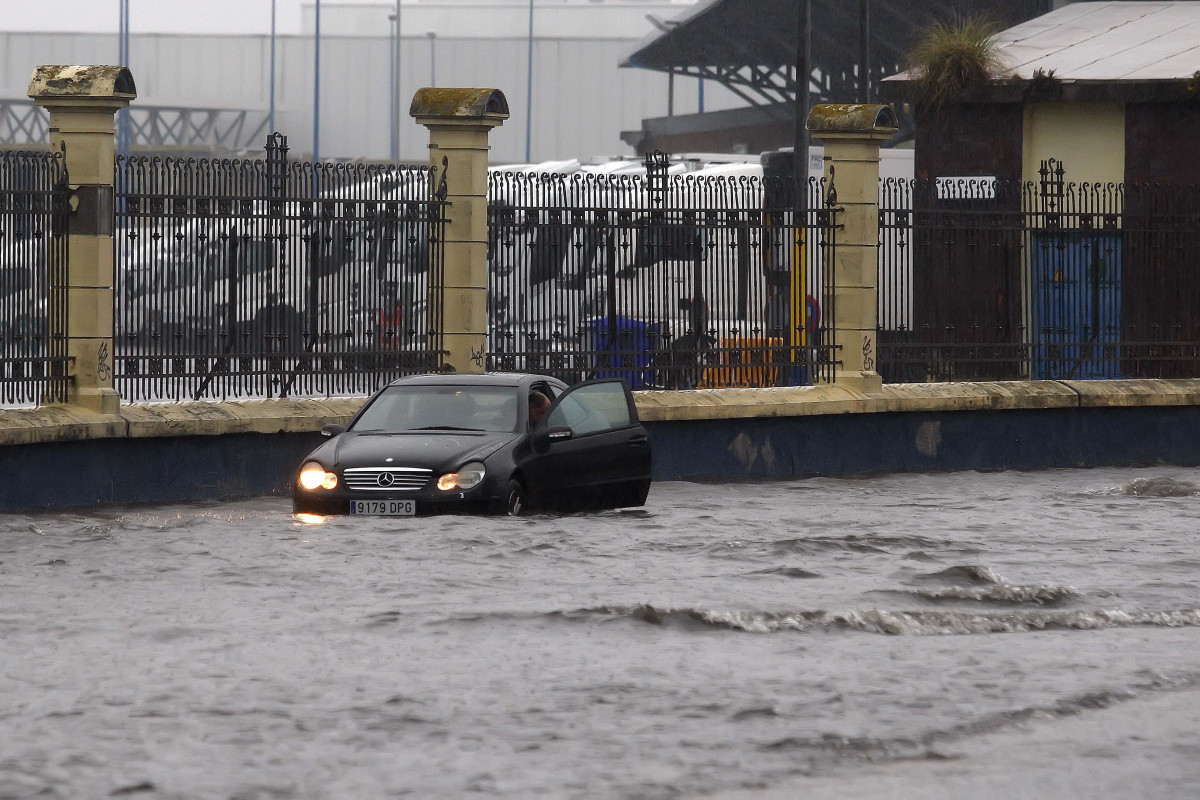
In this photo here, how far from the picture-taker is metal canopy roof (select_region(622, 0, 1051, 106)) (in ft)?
143

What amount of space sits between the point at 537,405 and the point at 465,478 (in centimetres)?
155

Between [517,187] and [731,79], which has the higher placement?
[731,79]

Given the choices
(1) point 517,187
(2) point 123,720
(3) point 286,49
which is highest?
(3) point 286,49

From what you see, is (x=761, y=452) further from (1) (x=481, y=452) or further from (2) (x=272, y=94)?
(2) (x=272, y=94)

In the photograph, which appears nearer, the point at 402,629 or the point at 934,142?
the point at 402,629

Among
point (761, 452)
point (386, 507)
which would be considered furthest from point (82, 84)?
point (761, 452)

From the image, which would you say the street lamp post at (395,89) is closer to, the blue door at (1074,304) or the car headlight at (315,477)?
the blue door at (1074,304)

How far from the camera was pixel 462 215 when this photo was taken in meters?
18.0

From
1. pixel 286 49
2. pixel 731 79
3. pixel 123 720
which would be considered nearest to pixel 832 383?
pixel 123 720

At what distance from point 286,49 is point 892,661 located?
79.8 m

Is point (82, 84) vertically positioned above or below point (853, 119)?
below

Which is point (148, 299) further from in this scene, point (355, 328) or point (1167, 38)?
point (1167, 38)

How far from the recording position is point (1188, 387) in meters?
21.3

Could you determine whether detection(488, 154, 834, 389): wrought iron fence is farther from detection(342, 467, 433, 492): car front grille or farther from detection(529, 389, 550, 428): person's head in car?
detection(342, 467, 433, 492): car front grille
